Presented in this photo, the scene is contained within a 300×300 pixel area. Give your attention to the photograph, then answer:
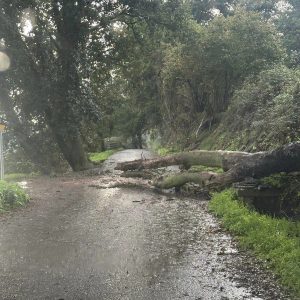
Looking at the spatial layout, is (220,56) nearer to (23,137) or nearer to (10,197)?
(23,137)

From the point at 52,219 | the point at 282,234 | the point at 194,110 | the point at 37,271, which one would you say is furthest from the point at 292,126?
the point at 194,110

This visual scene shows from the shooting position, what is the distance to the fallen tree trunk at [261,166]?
781 centimetres

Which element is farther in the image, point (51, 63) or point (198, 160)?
point (51, 63)

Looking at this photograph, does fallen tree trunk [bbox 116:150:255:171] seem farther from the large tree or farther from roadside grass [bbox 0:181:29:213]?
roadside grass [bbox 0:181:29:213]

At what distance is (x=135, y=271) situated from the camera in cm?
529

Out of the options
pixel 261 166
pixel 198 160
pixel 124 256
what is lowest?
pixel 124 256

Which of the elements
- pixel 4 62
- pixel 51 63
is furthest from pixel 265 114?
pixel 4 62

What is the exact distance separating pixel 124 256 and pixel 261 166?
3.83 m

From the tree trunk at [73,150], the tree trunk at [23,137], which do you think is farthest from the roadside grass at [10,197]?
the tree trunk at [23,137]

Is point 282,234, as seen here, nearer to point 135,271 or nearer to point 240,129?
point 135,271

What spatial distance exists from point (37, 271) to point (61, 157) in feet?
54.5

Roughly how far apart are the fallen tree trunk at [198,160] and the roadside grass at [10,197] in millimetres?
5402

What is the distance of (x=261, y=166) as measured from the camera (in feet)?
27.6

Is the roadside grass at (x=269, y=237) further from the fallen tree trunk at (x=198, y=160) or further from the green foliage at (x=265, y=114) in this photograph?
the green foliage at (x=265, y=114)
